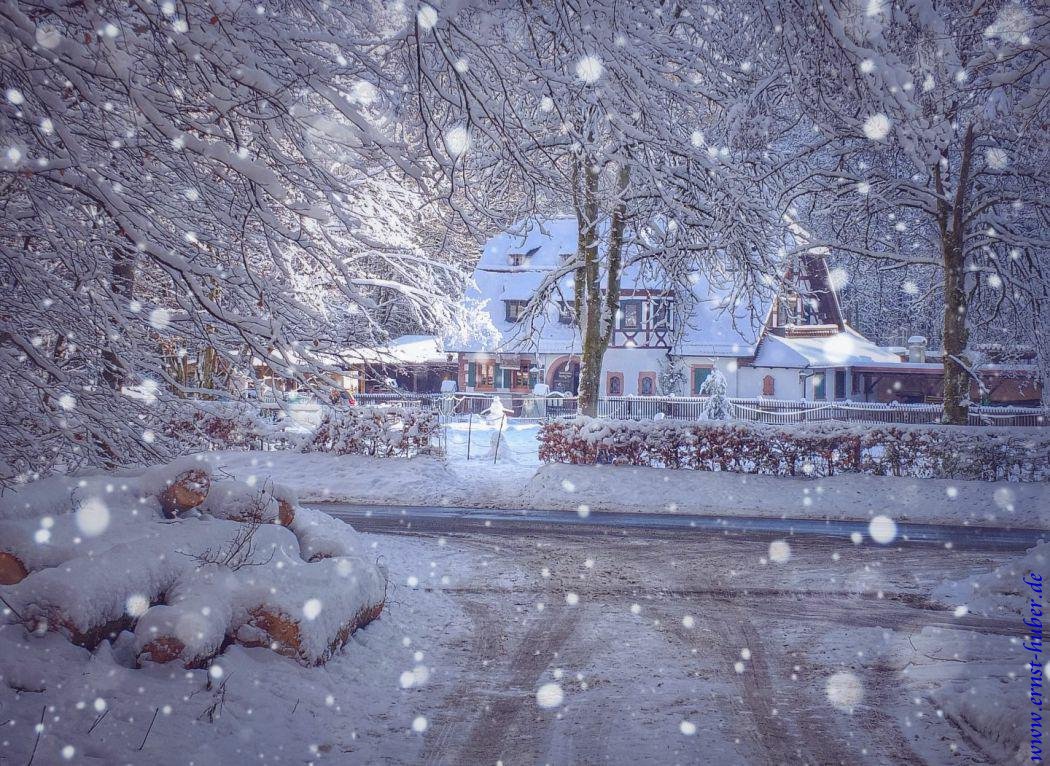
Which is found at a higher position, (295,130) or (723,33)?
(723,33)

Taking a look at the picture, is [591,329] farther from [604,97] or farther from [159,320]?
[604,97]

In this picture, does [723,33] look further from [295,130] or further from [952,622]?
[952,622]

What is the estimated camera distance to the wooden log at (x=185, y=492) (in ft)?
18.9

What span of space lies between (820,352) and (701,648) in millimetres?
31835

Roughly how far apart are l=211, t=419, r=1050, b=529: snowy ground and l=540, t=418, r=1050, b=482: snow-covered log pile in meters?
0.41

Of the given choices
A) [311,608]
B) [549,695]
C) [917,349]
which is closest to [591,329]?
[549,695]

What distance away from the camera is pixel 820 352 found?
3466cm

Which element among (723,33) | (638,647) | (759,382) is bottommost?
(638,647)

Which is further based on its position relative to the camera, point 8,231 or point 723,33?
point 723,33

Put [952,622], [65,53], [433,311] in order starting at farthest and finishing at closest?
[433,311] < [952,622] < [65,53]

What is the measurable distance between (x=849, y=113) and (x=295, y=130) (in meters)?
4.32

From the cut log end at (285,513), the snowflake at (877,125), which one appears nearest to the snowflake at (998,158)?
the snowflake at (877,125)

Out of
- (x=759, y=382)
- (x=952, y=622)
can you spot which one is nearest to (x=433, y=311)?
(x=952, y=622)

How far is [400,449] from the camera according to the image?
1673 centimetres
